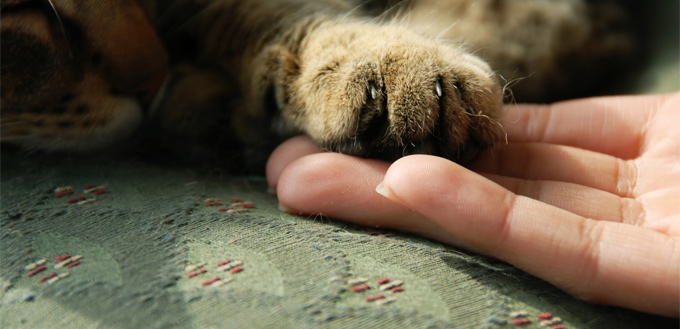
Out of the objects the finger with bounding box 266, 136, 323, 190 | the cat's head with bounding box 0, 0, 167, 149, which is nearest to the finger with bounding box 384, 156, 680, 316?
the finger with bounding box 266, 136, 323, 190

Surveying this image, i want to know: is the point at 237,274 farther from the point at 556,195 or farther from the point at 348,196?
the point at 556,195

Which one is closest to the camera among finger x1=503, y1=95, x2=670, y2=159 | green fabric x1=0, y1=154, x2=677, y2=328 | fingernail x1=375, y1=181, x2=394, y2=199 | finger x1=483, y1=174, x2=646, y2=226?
green fabric x1=0, y1=154, x2=677, y2=328

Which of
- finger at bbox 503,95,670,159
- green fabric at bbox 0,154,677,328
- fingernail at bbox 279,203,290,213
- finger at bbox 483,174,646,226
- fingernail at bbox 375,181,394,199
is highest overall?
finger at bbox 503,95,670,159

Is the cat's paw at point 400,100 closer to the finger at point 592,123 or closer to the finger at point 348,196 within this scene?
the finger at point 348,196

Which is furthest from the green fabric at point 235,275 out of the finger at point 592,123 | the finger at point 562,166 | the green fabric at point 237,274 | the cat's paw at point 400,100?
the finger at point 592,123

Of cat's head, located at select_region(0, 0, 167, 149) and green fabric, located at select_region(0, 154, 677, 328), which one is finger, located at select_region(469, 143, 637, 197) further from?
cat's head, located at select_region(0, 0, 167, 149)
